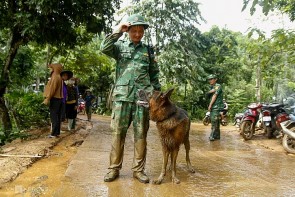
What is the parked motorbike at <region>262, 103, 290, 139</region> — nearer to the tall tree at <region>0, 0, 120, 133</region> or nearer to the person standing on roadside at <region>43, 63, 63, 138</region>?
the tall tree at <region>0, 0, 120, 133</region>

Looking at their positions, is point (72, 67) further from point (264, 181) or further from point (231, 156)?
point (264, 181)

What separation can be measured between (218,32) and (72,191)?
80.0 ft

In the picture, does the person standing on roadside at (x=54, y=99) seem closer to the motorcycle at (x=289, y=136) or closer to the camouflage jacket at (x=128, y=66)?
the camouflage jacket at (x=128, y=66)

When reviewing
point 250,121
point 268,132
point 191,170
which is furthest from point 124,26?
point 268,132

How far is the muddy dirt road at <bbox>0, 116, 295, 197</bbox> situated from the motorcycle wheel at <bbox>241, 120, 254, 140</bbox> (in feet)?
8.65

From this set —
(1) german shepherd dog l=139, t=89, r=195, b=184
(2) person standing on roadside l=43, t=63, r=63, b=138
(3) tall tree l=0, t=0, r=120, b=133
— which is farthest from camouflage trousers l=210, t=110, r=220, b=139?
(1) german shepherd dog l=139, t=89, r=195, b=184

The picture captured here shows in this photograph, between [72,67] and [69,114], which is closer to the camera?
[69,114]

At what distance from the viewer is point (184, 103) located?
22766mm

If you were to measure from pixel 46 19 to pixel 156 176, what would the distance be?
532cm

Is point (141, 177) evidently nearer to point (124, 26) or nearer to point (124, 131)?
point (124, 131)

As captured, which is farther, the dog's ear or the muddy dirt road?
the dog's ear

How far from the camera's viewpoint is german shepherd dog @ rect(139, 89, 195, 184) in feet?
12.8

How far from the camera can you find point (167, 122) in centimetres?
400

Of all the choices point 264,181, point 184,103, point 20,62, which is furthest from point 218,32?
point 264,181
